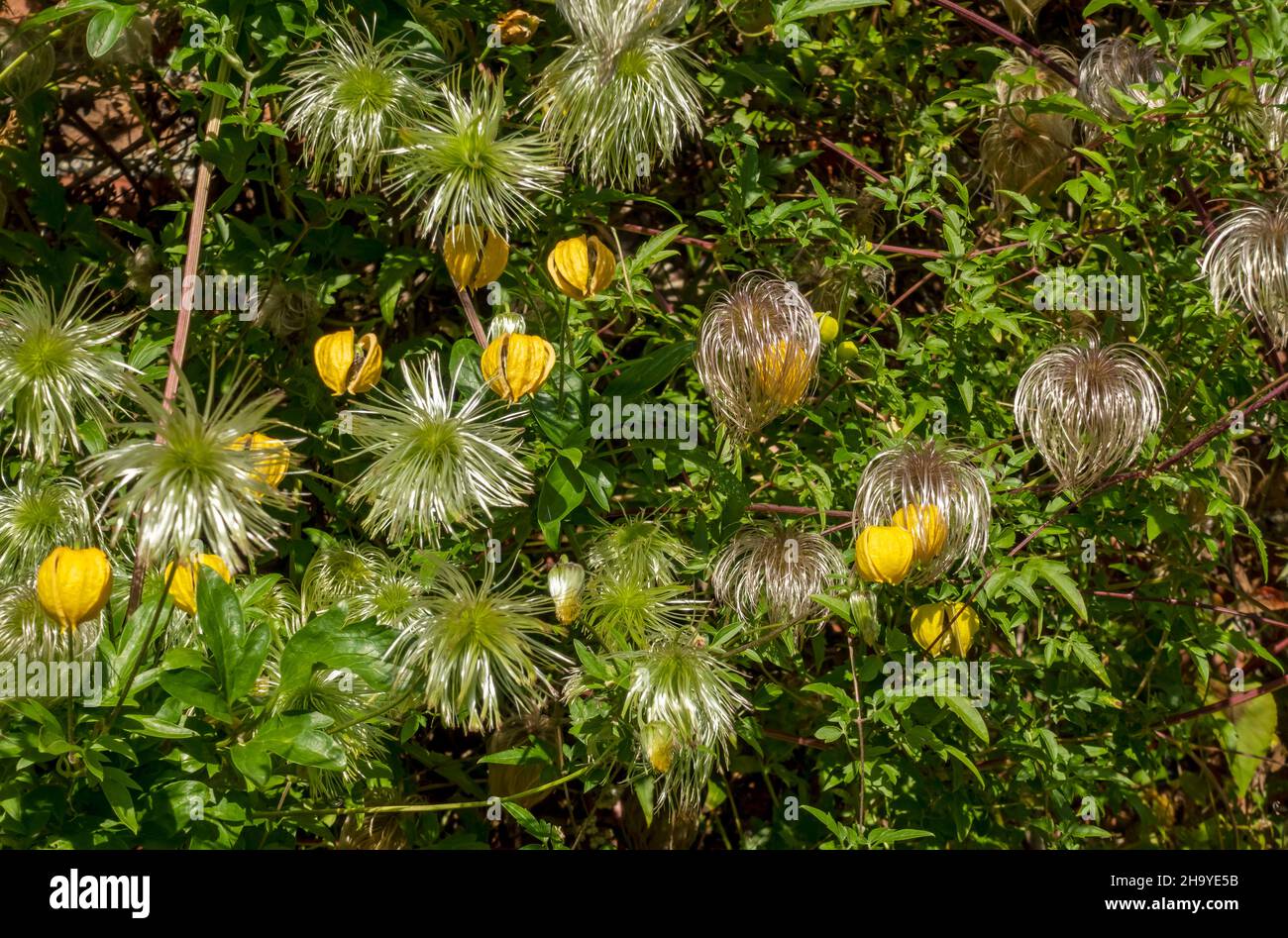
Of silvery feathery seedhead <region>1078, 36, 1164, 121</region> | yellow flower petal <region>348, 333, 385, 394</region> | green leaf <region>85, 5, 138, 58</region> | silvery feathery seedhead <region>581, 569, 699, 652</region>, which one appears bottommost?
silvery feathery seedhead <region>581, 569, 699, 652</region>

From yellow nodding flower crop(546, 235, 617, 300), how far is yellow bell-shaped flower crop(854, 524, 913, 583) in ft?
1.50

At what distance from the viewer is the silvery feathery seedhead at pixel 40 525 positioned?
4.85 ft

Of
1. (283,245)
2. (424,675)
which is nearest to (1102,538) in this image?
(424,675)

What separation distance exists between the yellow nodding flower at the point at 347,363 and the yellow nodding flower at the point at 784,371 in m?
0.49

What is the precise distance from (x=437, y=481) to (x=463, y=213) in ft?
1.10

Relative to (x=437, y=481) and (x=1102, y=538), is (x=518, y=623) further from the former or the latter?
(x=1102, y=538)

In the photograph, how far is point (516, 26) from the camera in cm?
169

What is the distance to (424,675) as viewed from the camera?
134 cm

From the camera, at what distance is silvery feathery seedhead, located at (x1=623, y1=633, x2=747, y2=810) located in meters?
1.36

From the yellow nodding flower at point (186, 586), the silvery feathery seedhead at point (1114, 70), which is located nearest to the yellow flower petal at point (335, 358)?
the yellow nodding flower at point (186, 586)

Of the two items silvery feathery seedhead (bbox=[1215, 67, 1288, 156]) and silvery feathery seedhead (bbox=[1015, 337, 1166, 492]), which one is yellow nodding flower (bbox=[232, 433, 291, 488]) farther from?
silvery feathery seedhead (bbox=[1215, 67, 1288, 156])

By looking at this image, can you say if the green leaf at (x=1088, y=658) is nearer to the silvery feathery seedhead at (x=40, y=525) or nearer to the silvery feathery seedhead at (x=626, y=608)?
the silvery feathery seedhead at (x=626, y=608)

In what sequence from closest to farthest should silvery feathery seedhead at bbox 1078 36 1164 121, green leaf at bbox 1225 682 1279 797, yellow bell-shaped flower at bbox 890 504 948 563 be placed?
yellow bell-shaped flower at bbox 890 504 948 563 < silvery feathery seedhead at bbox 1078 36 1164 121 < green leaf at bbox 1225 682 1279 797

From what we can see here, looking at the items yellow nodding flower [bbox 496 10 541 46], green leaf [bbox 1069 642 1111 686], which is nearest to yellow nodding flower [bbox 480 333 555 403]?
yellow nodding flower [bbox 496 10 541 46]
